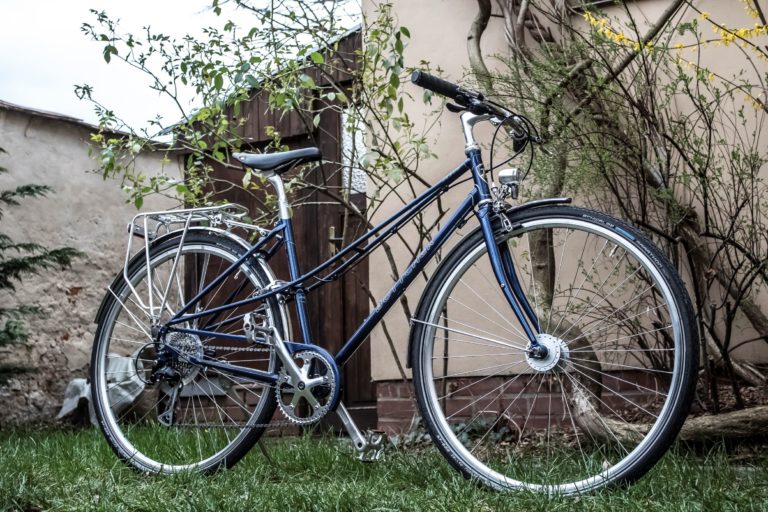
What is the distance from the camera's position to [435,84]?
2.32 metres

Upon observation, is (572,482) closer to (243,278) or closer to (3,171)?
(243,278)

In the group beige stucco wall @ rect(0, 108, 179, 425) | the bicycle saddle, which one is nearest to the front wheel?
A: the bicycle saddle

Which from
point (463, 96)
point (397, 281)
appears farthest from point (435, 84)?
point (397, 281)

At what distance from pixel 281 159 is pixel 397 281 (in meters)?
0.53

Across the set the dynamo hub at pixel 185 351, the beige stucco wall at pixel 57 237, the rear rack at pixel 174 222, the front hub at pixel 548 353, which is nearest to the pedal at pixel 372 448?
the front hub at pixel 548 353

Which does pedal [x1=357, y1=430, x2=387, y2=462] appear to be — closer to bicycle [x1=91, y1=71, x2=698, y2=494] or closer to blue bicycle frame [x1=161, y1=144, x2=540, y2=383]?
bicycle [x1=91, y1=71, x2=698, y2=494]

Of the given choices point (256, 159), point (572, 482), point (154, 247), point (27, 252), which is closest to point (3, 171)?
point (27, 252)

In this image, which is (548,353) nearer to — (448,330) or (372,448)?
(448,330)

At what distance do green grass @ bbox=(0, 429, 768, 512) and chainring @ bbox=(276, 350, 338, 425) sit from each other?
0.19 meters

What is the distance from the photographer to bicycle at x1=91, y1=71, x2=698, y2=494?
2.16 metres

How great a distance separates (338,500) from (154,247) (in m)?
1.27

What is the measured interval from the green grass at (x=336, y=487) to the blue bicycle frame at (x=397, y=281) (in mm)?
370

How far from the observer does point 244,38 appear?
3.64 meters

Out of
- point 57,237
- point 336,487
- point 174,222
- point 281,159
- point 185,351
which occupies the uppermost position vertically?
point 57,237
